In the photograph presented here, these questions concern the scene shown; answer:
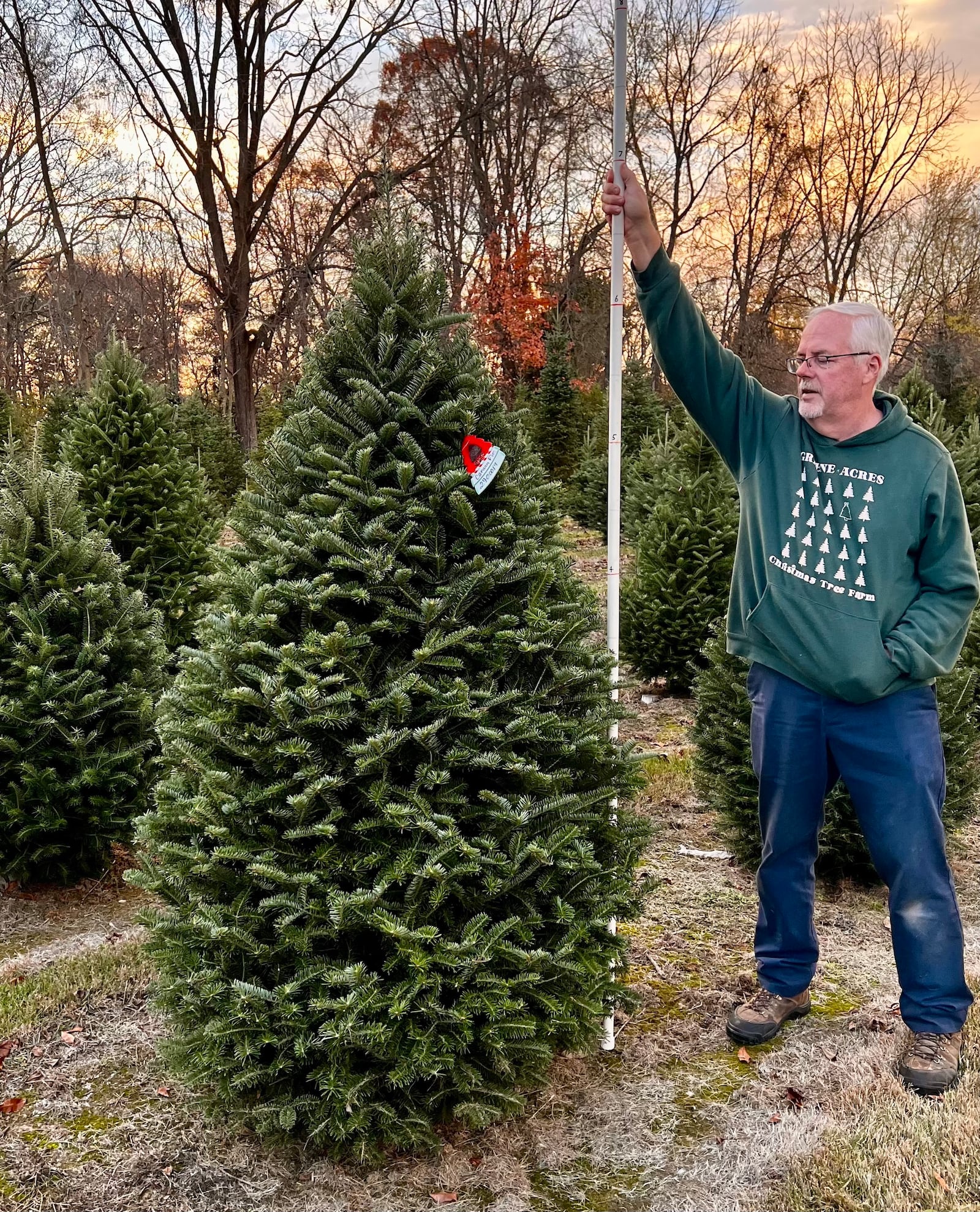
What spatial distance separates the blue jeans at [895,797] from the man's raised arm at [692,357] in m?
0.86

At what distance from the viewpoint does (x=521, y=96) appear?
28.3m

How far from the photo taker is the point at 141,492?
746cm

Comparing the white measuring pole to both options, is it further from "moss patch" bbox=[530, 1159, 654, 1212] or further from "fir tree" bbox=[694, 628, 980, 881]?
"fir tree" bbox=[694, 628, 980, 881]

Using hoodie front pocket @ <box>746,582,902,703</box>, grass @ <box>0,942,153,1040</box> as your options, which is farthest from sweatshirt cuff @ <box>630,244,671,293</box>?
grass @ <box>0,942,153,1040</box>

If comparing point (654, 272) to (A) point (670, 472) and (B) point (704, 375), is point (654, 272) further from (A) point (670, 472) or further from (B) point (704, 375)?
(A) point (670, 472)

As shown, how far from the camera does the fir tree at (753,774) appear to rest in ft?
15.8

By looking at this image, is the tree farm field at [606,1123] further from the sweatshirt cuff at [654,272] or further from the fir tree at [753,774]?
the sweatshirt cuff at [654,272]

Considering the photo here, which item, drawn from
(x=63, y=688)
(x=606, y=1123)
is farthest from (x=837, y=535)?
(x=63, y=688)

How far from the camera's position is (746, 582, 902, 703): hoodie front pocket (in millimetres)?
3035

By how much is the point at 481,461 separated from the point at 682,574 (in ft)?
19.7

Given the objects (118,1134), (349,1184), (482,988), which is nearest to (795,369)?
(482,988)

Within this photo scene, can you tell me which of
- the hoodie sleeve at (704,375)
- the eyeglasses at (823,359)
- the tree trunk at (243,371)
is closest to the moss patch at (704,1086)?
the hoodie sleeve at (704,375)

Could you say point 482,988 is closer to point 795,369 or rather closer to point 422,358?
point 422,358

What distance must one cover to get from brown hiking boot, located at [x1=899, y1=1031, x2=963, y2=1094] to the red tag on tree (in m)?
2.33
